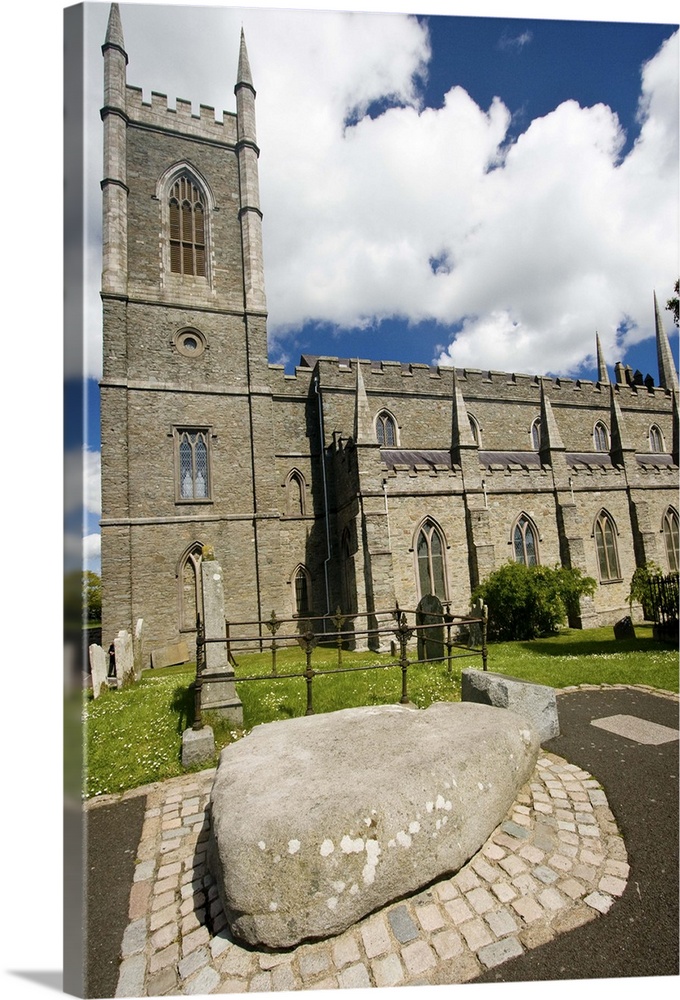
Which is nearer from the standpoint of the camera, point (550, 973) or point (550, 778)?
point (550, 973)

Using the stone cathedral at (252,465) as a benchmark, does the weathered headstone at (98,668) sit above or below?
below

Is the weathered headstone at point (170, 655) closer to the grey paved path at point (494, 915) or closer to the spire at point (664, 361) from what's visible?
the grey paved path at point (494, 915)

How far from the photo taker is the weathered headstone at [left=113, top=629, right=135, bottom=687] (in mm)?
10289

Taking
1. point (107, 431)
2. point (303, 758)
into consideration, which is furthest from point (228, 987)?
point (107, 431)

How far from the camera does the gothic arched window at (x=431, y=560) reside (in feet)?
47.1

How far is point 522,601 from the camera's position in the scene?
43.2 ft

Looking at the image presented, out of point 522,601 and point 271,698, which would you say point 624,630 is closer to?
point 522,601

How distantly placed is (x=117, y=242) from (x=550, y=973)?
766 inches

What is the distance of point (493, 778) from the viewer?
312 centimetres

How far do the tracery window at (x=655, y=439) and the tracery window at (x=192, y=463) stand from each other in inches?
910

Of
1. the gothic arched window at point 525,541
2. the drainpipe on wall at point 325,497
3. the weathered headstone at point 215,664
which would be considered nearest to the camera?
the weathered headstone at point 215,664

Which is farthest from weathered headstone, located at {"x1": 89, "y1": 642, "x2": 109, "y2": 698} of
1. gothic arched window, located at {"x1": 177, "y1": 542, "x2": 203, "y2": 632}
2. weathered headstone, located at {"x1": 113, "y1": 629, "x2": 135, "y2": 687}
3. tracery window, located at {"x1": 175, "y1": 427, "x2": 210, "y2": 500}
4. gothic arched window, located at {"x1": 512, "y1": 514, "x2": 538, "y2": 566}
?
gothic arched window, located at {"x1": 512, "y1": 514, "x2": 538, "y2": 566}

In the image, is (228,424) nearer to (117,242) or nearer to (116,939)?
(117,242)

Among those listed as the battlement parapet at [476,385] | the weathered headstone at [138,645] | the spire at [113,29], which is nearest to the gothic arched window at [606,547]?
the battlement parapet at [476,385]
